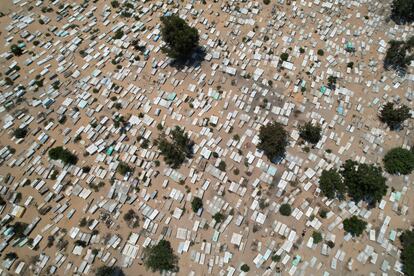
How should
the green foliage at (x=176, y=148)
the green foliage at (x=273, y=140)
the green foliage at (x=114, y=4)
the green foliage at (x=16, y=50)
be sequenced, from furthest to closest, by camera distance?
1. the green foliage at (x=114, y=4)
2. the green foliage at (x=16, y=50)
3. the green foliage at (x=176, y=148)
4. the green foliage at (x=273, y=140)

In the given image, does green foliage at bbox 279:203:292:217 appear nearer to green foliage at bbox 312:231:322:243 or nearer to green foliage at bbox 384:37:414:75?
green foliage at bbox 312:231:322:243

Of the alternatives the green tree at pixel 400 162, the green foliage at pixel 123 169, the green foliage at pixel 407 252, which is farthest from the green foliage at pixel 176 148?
the green foliage at pixel 407 252

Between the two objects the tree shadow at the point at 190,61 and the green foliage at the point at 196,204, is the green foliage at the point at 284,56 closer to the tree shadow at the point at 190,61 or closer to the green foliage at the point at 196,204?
the tree shadow at the point at 190,61

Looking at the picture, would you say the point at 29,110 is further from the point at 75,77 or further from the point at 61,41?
the point at 61,41

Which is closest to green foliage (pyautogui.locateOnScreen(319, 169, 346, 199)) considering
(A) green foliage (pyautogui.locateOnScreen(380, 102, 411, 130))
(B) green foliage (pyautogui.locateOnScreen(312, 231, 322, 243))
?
(B) green foliage (pyautogui.locateOnScreen(312, 231, 322, 243))

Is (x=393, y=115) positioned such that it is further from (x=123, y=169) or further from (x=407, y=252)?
(x=123, y=169)

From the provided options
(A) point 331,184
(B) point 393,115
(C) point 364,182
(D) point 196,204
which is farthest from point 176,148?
(B) point 393,115
